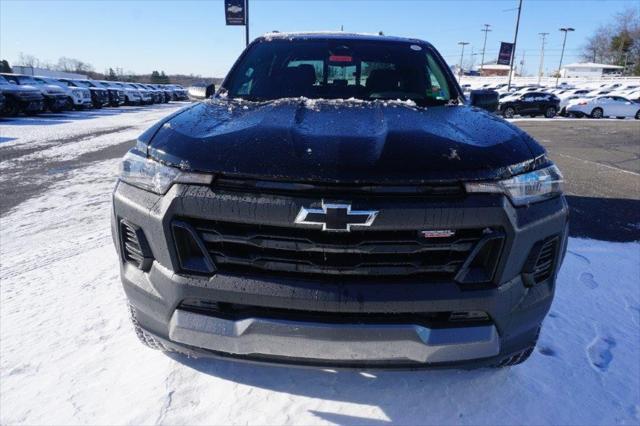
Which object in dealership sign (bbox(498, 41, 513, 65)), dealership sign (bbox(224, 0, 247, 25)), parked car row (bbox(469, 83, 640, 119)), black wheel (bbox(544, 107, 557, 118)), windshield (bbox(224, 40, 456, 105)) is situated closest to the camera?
windshield (bbox(224, 40, 456, 105))

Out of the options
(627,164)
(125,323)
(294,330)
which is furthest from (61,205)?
(627,164)

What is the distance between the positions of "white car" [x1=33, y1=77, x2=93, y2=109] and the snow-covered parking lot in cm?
2064

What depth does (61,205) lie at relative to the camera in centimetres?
517

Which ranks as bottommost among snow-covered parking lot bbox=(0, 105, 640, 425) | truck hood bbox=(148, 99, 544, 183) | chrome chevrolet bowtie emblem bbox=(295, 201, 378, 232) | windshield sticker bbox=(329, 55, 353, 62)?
snow-covered parking lot bbox=(0, 105, 640, 425)

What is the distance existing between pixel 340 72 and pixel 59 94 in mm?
20521

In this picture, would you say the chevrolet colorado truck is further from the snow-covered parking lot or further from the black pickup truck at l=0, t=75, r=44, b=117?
the snow-covered parking lot

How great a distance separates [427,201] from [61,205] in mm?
5006

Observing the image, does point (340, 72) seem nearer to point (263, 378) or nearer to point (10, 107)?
point (263, 378)

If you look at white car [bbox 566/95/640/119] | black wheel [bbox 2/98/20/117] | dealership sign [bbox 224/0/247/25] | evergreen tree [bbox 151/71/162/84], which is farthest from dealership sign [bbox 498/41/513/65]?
evergreen tree [bbox 151/71/162/84]

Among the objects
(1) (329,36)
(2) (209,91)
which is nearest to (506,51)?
(1) (329,36)

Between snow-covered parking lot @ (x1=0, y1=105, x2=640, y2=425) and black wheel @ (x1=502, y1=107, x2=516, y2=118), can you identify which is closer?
snow-covered parking lot @ (x1=0, y1=105, x2=640, y2=425)

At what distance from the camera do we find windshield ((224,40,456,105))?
9.62 ft

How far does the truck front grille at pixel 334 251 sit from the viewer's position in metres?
1.60

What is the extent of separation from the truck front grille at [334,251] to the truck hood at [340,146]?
209 millimetres
